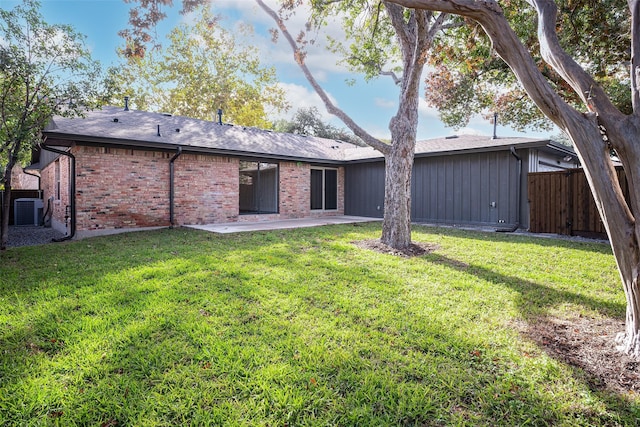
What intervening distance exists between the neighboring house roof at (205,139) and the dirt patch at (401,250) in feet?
15.6

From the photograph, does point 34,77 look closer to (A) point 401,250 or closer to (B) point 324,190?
(A) point 401,250

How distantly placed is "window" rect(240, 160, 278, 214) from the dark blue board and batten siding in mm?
3916

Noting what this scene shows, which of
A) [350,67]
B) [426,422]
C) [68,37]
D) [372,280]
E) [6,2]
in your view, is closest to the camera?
[426,422]

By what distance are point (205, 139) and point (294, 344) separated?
916 cm

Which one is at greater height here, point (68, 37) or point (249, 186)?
point (68, 37)

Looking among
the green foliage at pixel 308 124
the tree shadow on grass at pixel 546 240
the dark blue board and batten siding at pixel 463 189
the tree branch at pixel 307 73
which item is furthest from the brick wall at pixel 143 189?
the green foliage at pixel 308 124

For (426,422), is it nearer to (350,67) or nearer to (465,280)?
(465,280)

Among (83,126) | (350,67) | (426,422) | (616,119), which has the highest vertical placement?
(350,67)

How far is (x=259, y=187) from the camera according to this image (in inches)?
517

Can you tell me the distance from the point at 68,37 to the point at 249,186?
320 inches

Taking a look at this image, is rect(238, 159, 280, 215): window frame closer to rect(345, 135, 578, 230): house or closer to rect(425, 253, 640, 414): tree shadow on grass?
rect(345, 135, 578, 230): house

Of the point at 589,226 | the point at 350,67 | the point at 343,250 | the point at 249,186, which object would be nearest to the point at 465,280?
the point at 343,250

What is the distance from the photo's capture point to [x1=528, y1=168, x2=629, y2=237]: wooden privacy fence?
771 cm

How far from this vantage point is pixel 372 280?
166 inches
